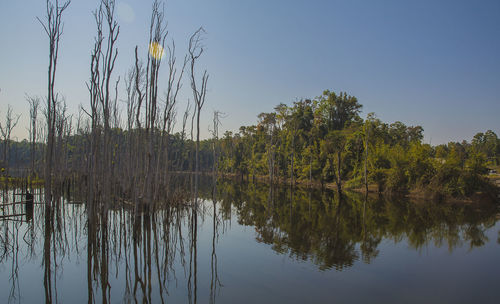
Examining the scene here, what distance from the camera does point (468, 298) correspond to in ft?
18.2

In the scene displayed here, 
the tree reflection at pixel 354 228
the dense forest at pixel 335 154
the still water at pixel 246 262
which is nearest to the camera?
the still water at pixel 246 262

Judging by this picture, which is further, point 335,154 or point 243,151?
point 243,151

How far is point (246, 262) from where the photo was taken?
7.31 m

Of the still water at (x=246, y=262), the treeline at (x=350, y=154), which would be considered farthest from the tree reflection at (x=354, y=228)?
the treeline at (x=350, y=154)

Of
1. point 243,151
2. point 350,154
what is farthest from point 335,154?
point 243,151

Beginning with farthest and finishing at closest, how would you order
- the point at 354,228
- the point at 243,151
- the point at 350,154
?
the point at 243,151
the point at 350,154
the point at 354,228

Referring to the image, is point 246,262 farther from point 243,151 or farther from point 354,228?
point 243,151

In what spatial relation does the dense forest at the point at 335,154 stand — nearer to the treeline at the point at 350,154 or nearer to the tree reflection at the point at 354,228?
the treeline at the point at 350,154

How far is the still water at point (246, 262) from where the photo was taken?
17.5 ft

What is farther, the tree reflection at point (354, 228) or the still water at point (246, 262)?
the tree reflection at point (354, 228)

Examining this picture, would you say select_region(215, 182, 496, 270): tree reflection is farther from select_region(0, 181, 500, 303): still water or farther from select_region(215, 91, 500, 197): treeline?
select_region(215, 91, 500, 197): treeline

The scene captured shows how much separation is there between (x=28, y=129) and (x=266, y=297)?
64.3 ft

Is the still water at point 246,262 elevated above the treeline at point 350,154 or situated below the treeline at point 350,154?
below

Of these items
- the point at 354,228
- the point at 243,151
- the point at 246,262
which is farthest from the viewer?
the point at 243,151
